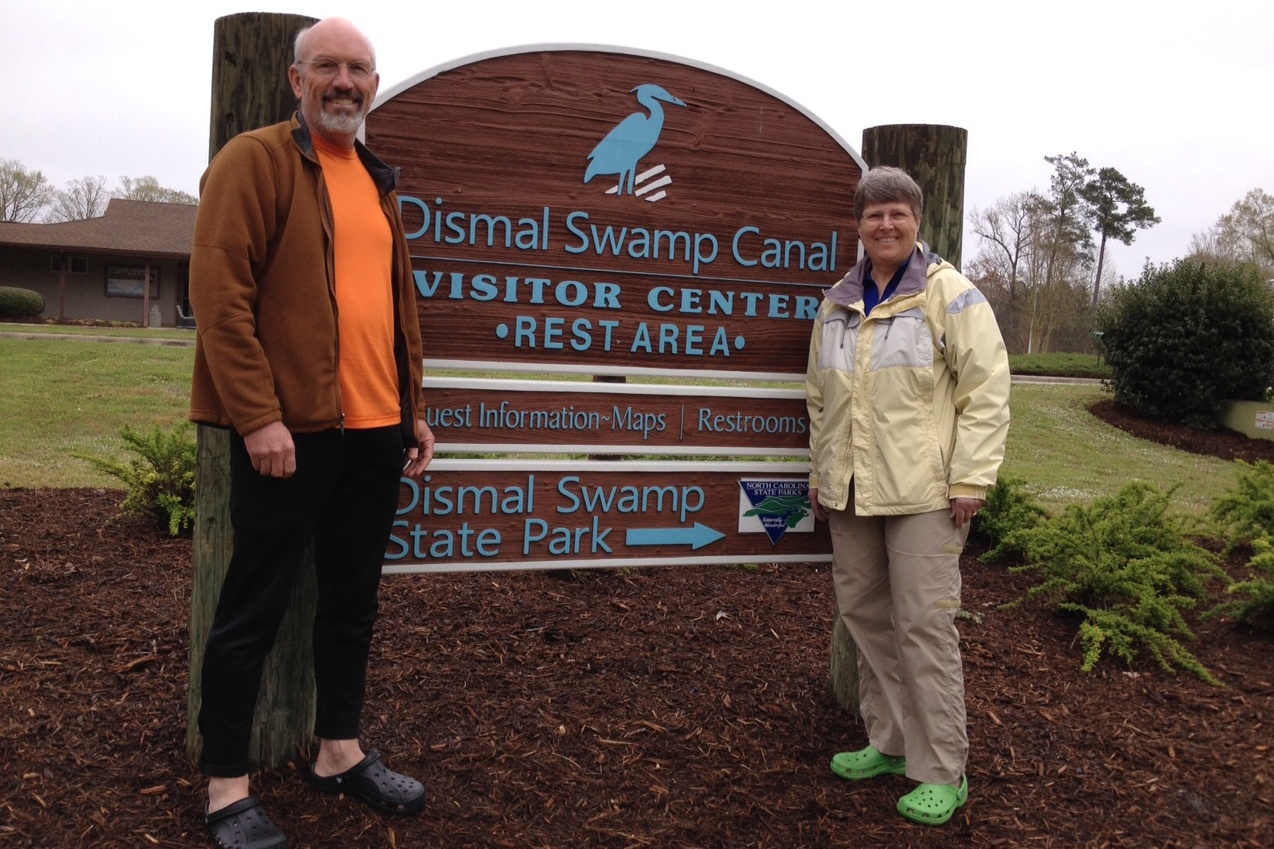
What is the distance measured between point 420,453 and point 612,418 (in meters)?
0.82

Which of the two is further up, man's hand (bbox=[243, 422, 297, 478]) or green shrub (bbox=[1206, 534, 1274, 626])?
man's hand (bbox=[243, 422, 297, 478])

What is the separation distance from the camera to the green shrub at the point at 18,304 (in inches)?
955

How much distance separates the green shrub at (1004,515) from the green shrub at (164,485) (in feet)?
14.5

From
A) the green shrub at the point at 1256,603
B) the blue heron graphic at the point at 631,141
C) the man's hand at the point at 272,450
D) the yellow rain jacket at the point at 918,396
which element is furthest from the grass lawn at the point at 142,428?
the man's hand at the point at 272,450

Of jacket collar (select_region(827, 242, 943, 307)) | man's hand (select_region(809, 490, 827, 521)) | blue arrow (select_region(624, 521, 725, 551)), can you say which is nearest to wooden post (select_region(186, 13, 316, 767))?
blue arrow (select_region(624, 521, 725, 551))

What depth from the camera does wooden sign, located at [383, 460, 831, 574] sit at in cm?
351

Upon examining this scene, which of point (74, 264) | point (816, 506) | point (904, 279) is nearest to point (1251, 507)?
point (816, 506)

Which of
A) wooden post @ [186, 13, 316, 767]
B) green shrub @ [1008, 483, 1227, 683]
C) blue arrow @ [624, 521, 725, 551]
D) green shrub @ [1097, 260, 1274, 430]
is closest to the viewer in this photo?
wooden post @ [186, 13, 316, 767]

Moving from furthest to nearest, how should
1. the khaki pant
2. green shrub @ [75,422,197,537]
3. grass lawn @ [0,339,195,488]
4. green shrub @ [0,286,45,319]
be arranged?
green shrub @ [0,286,45,319] < grass lawn @ [0,339,195,488] < green shrub @ [75,422,197,537] < the khaki pant

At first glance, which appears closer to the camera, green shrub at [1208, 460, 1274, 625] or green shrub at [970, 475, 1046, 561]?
green shrub at [1208, 460, 1274, 625]

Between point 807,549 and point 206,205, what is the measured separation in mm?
2461

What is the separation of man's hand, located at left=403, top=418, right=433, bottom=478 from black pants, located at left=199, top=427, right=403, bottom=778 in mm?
110

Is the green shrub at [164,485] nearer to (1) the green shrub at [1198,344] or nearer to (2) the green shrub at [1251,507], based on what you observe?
(2) the green shrub at [1251,507]

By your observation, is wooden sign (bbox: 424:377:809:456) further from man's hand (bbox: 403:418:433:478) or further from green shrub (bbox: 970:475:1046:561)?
green shrub (bbox: 970:475:1046:561)
